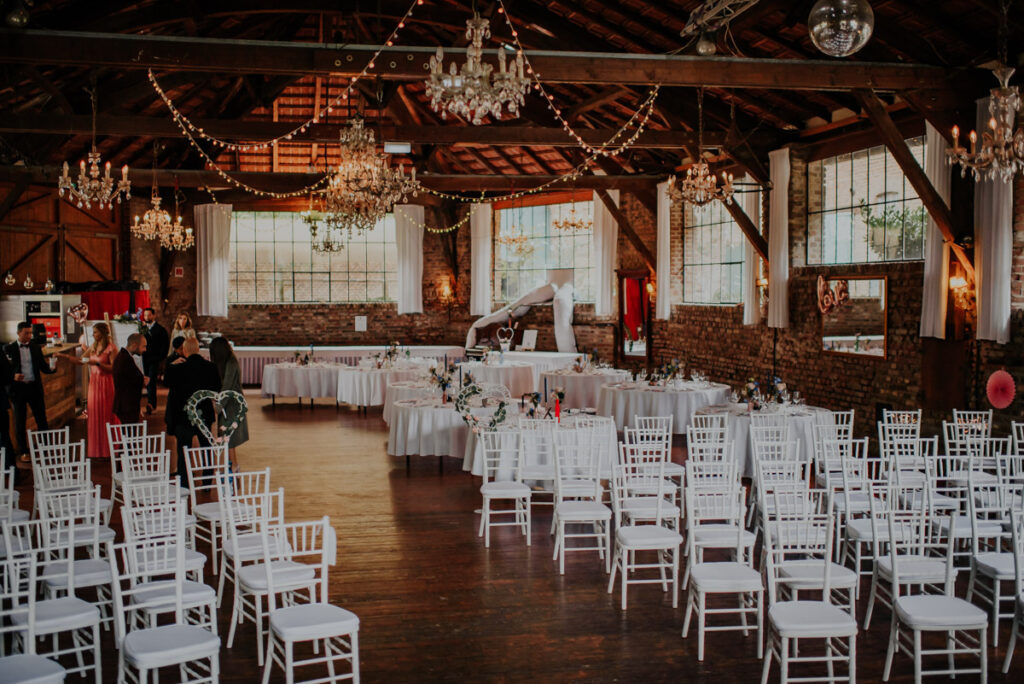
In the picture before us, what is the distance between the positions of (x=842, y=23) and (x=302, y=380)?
37.6 feet

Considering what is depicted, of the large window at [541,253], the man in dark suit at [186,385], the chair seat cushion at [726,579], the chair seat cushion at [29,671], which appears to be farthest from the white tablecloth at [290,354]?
the chair seat cushion at [29,671]

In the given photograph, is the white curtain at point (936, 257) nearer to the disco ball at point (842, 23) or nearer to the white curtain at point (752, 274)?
the white curtain at point (752, 274)

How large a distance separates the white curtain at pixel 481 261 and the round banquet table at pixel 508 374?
5.05 m

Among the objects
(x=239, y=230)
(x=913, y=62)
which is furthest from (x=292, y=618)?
(x=239, y=230)

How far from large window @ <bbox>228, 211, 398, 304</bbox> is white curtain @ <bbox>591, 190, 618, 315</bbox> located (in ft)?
17.2

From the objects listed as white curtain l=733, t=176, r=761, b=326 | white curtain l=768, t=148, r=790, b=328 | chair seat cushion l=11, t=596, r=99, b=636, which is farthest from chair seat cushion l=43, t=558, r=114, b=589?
white curtain l=733, t=176, r=761, b=326

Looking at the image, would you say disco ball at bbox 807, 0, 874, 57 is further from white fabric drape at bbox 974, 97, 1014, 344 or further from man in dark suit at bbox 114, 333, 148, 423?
man in dark suit at bbox 114, 333, 148, 423

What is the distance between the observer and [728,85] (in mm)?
8844

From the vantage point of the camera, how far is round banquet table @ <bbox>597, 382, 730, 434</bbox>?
1122 centimetres

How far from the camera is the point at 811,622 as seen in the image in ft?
A: 13.3

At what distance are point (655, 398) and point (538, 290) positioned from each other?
764 centimetres

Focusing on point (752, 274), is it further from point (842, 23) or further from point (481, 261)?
point (842, 23)

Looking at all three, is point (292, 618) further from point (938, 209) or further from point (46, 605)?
point (938, 209)

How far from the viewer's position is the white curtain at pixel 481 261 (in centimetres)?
2008
